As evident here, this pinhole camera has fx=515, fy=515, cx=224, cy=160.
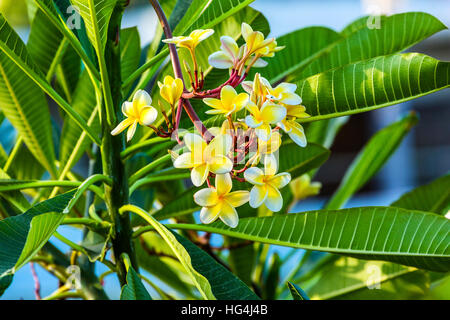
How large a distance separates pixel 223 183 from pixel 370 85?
0.59 feet

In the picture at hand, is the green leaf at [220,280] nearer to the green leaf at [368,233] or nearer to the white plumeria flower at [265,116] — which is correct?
the green leaf at [368,233]

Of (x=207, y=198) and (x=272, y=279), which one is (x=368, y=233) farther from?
(x=272, y=279)

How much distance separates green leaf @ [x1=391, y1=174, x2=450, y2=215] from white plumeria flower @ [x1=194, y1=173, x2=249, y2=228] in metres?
0.39

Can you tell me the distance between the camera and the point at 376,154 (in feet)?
2.70

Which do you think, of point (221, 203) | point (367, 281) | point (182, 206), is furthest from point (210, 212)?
point (367, 281)

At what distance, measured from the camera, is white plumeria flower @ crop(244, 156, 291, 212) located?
401 mm

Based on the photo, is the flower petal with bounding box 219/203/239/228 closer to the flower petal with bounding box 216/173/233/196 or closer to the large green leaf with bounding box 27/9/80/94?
the flower petal with bounding box 216/173/233/196

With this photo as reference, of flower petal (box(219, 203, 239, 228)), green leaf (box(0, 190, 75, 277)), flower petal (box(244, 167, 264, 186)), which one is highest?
flower petal (box(244, 167, 264, 186))

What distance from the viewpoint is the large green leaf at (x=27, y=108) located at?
1.83ft

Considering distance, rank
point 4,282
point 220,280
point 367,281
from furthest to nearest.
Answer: point 367,281 < point 220,280 < point 4,282

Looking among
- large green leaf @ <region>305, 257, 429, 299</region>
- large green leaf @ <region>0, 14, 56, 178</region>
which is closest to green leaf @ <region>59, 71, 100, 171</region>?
large green leaf @ <region>0, 14, 56, 178</region>

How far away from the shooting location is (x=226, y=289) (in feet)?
1.50

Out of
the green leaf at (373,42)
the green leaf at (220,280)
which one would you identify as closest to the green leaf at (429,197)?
the green leaf at (373,42)

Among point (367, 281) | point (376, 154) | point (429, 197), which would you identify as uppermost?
point (376, 154)
